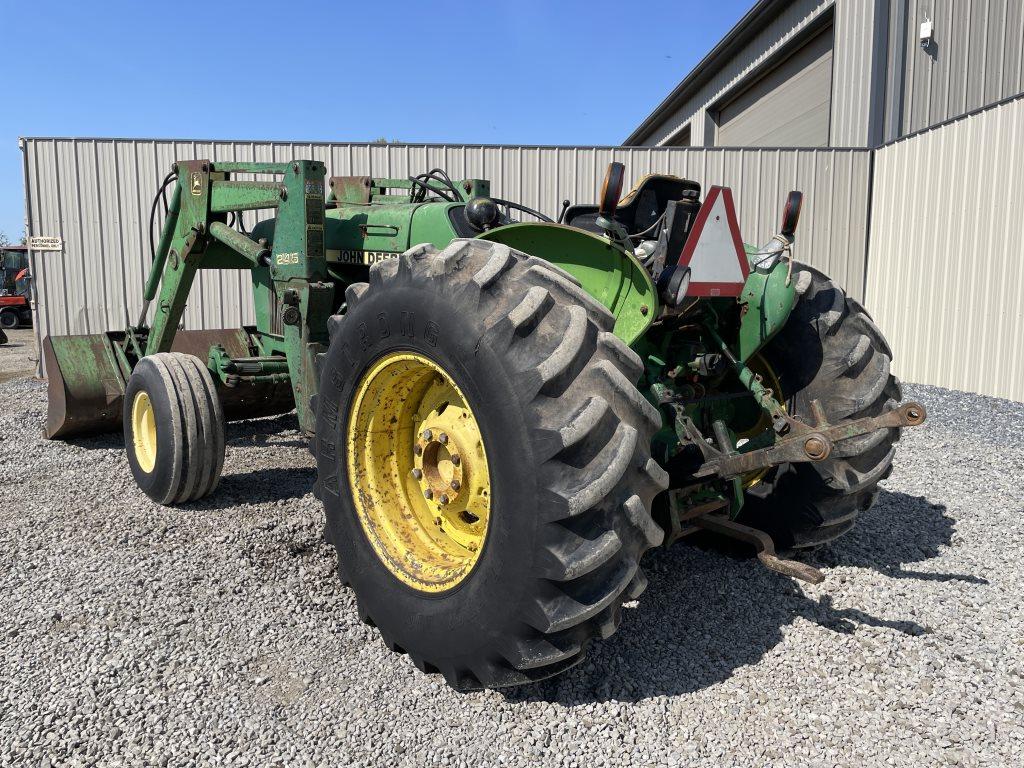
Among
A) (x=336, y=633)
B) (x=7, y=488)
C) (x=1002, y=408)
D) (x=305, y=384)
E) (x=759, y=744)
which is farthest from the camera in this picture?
(x=1002, y=408)

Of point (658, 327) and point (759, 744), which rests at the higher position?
point (658, 327)

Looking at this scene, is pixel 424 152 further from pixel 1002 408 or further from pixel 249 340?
pixel 1002 408

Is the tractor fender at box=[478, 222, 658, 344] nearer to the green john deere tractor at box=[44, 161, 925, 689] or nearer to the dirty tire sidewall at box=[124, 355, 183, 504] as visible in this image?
the green john deere tractor at box=[44, 161, 925, 689]

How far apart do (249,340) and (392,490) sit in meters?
3.62

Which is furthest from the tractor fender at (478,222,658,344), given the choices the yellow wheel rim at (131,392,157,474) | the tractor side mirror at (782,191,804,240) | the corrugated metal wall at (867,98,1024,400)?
the corrugated metal wall at (867,98,1024,400)

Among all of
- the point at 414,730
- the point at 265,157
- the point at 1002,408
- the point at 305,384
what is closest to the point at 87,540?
the point at 305,384

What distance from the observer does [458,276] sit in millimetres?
2330

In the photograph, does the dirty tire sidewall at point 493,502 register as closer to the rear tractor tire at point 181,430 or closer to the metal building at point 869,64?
the rear tractor tire at point 181,430

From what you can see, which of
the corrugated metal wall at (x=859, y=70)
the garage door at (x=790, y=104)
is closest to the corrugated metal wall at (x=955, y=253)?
the corrugated metal wall at (x=859, y=70)

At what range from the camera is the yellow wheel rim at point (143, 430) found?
15.1 feet

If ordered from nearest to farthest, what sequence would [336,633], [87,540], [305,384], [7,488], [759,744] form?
[759,744] < [336,633] < [87,540] < [305,384] < [7,488]

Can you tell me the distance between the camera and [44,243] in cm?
970

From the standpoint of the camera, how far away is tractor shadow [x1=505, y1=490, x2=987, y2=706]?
100 inches

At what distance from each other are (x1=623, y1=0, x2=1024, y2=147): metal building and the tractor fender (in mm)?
8307
